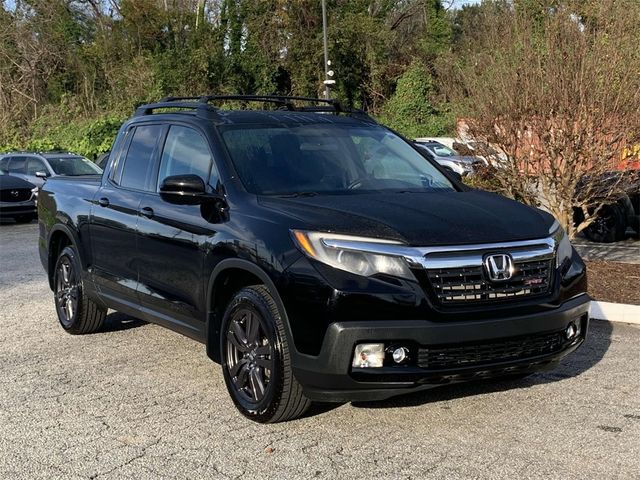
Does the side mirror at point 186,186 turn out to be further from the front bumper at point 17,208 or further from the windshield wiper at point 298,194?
the front bumper at point 17,208

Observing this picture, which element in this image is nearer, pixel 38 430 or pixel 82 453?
pixel 82 453

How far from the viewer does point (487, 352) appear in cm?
453

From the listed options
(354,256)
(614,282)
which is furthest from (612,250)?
(354,256)

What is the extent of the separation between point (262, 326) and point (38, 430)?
1443 millimetres

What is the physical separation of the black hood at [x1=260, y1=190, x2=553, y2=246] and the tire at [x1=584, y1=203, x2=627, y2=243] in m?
8.78

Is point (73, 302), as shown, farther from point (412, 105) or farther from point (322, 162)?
point (412, 105)

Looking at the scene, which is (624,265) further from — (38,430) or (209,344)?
(38,430)

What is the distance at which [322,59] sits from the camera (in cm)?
4253

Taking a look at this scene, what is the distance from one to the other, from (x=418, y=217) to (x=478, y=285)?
0.51m

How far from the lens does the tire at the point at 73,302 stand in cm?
718

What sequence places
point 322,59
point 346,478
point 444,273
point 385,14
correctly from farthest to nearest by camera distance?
1. point 385,14
2. point 322,59
3. point 444,273
4. point 346,478

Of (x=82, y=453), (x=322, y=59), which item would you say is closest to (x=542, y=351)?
(x=82, y=453)

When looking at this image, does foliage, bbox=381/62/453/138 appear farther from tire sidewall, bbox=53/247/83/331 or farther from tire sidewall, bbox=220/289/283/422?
tire sidewall, bbox=220/289/283/422

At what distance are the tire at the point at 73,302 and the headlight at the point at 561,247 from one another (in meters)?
3.85
